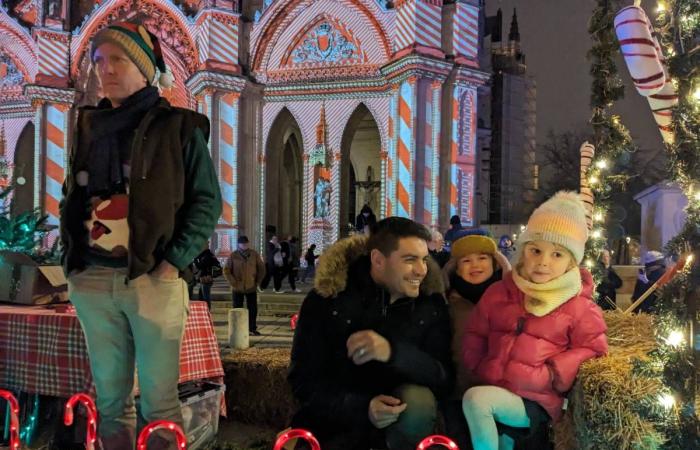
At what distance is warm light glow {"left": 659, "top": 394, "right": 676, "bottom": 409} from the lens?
2.53 meters

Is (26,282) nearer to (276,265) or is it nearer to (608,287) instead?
(608,287)

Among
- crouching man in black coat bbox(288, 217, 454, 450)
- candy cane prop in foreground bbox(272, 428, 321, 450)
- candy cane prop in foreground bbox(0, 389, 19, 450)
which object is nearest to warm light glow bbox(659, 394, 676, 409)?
crouching man in black coat bbox(288, 217, 454, 450)

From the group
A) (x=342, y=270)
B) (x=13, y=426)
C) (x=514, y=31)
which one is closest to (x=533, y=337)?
(x=342, y=270)

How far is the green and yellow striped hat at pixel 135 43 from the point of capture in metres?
2.46

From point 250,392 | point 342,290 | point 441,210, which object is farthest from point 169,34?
point 342,290

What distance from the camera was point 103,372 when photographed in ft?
8.17

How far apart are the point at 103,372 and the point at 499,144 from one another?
28361 mm

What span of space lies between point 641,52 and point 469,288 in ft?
6.57

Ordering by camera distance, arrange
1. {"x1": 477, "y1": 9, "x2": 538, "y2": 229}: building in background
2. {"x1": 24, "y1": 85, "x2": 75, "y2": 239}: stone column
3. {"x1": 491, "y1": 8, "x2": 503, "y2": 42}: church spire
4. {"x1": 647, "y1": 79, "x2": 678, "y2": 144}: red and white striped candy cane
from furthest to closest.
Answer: {"x1": 491, "y1": 8, "x2": 503, "y2": 42}: church spire → {"x1": 477, "y1": 9, "x2": 538, "y2": 229}: building in background → {"x1": 24, "y1": 85, "x2": 75, "y2": 239}: stone column → {"x1": 647, "y1": 79, "x2": 678, "y2": 144}: red and white striped candy cane

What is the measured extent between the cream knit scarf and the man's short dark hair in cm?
61

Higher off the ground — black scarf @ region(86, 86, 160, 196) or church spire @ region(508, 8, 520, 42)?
church spire @ region(508, 8, 520, 42)

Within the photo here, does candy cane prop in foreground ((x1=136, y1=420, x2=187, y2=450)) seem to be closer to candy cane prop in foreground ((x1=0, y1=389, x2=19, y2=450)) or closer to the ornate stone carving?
candy cane prop in foreground ((x1=0, y1=389, x2=19, y2=450))

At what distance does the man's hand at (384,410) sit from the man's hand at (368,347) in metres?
0.19

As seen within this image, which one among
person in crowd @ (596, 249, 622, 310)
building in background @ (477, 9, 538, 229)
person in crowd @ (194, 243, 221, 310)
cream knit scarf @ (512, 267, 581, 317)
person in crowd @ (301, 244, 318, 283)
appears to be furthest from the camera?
building in background @ (477, 9, 538, 229)
